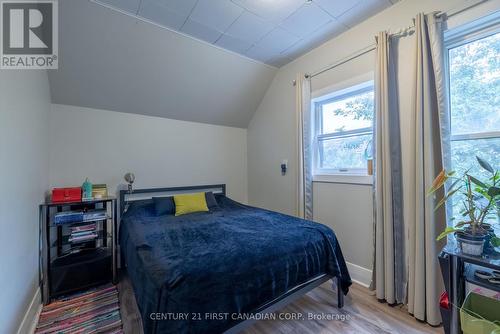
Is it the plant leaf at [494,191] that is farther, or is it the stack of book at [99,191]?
the stack of book at [99,191]

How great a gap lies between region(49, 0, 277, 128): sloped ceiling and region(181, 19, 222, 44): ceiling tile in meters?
0.12

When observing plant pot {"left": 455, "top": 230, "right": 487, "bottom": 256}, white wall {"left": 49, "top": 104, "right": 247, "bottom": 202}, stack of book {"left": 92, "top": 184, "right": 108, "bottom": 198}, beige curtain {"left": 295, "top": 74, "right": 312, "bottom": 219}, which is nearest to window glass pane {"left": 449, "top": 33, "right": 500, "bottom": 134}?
plant pot {"left": 455, "top": 230, "right": 487, "bottom": 256}

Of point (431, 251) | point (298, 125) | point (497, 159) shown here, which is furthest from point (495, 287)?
point (298, 125)

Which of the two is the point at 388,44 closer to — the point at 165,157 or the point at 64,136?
the point at 165,157

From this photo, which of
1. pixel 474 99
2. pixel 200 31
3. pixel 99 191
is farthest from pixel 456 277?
pixel 99 191

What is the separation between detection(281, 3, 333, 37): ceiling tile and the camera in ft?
7.18

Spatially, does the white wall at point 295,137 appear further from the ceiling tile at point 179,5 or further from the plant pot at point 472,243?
the ceiling tile at point 179,5

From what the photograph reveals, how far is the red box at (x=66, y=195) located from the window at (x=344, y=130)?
9.24 feet

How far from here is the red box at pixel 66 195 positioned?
2.25m

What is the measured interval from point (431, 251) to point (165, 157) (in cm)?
328

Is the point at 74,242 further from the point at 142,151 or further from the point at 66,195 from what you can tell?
the point at 142,151

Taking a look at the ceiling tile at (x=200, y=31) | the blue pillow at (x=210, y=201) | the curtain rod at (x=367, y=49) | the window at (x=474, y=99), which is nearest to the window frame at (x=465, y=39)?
the window at (x=474, y=99)

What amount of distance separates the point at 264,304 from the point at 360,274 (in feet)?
4.74

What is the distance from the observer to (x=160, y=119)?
3344 mm
